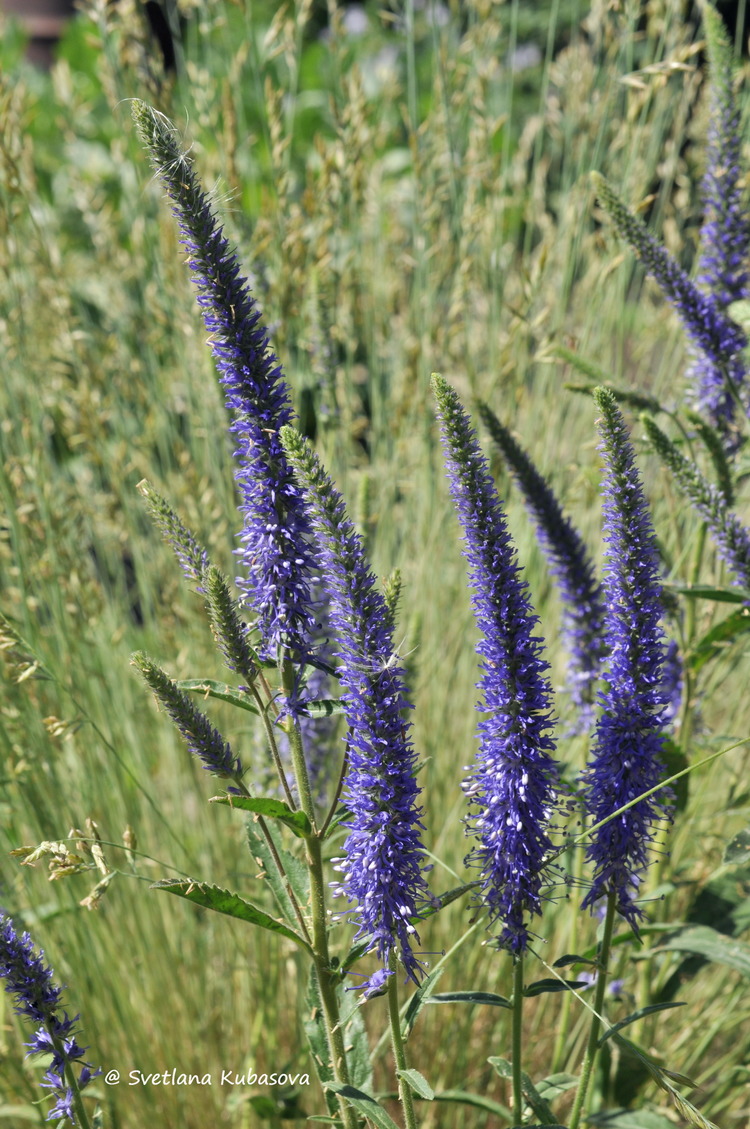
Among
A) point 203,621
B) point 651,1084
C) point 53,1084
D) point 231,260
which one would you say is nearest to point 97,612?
point 203,621

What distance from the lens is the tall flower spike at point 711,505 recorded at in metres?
1.45

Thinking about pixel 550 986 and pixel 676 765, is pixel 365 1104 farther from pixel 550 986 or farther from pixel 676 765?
pixel 676 765

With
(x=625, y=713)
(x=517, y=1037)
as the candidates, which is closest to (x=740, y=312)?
(x=625, y=713)

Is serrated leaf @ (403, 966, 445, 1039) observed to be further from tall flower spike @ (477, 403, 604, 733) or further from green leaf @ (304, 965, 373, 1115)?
tall flower spike @ (477, 403, 604, 733)

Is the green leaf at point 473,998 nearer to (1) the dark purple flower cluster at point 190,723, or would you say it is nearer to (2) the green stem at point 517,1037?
(2) the green stem at point 517,1037

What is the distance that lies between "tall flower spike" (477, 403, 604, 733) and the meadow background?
28 cm

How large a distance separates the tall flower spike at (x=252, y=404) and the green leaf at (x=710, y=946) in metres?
0.86

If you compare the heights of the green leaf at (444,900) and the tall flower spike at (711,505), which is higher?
the tall flower spike at (711,505)

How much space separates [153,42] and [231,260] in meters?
1.66

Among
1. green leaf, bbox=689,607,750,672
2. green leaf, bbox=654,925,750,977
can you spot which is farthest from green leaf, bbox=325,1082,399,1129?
green leaf, bbox=689,607,750,672

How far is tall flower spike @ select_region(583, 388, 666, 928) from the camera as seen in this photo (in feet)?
3.84

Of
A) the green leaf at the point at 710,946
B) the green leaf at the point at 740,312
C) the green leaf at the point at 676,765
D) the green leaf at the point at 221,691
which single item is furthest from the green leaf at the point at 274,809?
the green leaf at the point at 740,312

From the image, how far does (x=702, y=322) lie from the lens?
1.75 meters

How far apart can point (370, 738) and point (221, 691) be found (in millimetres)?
229
